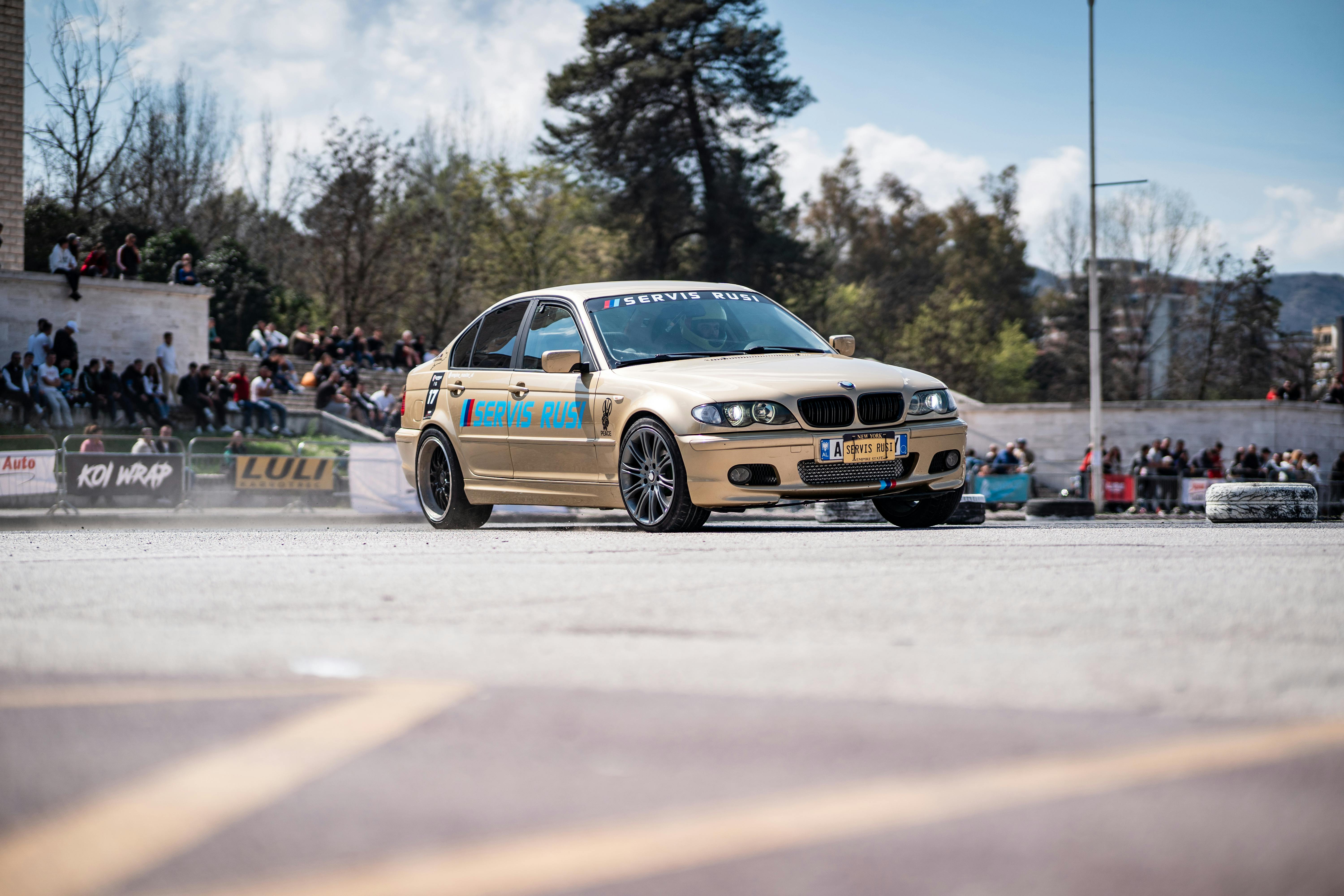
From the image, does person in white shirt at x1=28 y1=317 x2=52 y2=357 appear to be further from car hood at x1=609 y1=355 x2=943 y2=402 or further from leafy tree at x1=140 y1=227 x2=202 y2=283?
car hood at x1=609 y1=355 x2=943 y2=402

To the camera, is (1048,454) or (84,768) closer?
(84,768)

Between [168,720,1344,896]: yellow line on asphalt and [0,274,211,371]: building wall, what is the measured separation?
102 ft

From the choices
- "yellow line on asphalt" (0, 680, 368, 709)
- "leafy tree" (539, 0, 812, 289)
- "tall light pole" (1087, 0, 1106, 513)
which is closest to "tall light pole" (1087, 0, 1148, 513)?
"tall light pole" (1087, 0, 1106, 513)

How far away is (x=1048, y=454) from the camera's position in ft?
132

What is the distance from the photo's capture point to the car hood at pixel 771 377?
8.80 metres

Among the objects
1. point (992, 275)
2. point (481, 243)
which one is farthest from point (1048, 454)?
point (992, 275)

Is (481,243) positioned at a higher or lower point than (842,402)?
higher

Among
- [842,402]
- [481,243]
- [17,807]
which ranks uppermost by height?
[481,243]

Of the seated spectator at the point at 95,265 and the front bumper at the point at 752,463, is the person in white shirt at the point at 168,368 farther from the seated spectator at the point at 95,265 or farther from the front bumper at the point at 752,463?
the front bumper at the point at 752,463

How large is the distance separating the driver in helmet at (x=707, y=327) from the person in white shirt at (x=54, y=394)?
18.4 meters

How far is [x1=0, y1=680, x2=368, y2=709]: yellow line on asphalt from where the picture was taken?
3432mm

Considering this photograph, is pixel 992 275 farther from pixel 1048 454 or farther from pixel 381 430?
pixel 381 430

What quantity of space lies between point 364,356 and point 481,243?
64.4ft

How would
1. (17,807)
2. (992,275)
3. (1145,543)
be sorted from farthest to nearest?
1. (992,275)
2. (1145,543)
3. (17,807)
